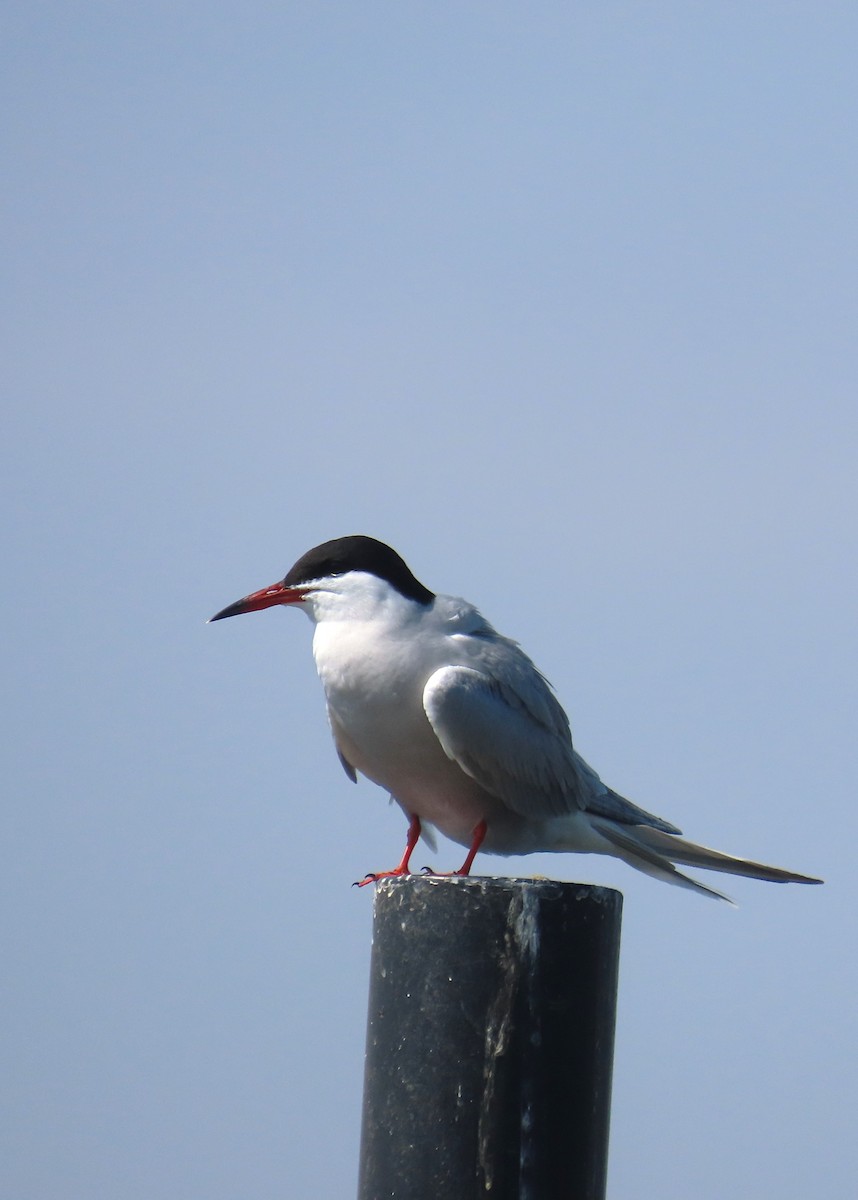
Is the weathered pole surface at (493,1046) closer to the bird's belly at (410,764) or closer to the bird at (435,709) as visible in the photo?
the bird at (435,709)

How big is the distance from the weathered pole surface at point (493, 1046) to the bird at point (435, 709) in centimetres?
167

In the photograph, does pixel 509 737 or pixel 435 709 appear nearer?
pixel 435 709

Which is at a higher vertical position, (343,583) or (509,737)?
(343,583)

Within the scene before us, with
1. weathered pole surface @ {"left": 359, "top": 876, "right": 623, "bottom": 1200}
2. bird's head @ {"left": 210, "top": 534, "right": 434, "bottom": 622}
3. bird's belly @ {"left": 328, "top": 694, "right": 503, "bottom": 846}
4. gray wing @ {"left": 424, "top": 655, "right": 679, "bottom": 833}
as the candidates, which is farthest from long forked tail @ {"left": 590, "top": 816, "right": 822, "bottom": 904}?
weathered pole surface @ {"left": 359, "top": 876, "right": 623, "bottom": 1200}

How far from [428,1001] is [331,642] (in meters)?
2.35

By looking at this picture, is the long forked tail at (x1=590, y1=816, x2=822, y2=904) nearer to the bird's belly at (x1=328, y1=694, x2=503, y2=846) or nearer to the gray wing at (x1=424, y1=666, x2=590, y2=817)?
the gray wing at (x1=424, y1=666, x2=590, y2=817)

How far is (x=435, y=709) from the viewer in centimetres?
603

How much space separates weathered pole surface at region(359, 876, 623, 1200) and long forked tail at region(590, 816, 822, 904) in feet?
9.35

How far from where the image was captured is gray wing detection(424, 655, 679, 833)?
607 centimetres

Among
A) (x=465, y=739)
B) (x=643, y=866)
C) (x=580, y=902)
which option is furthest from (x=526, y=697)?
(x=580, y=902)

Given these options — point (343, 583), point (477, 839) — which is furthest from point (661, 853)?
point (343, 583)

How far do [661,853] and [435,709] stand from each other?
1.55 metres

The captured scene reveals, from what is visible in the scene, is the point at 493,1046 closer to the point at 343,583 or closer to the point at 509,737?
the point at 509,737

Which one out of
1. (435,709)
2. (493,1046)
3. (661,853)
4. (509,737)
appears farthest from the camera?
(661,853)
